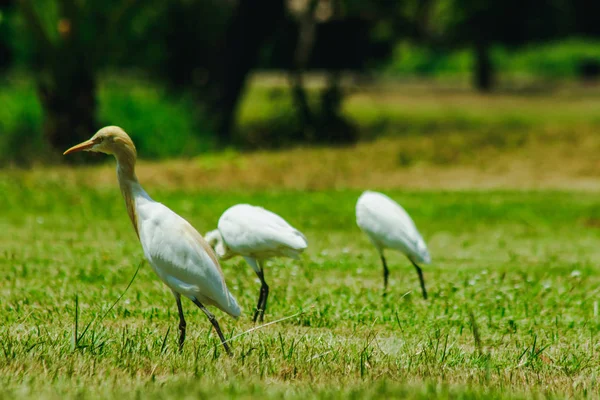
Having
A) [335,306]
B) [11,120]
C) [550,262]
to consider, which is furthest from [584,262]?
[11,120]

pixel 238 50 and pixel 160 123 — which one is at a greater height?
pixel 238 50

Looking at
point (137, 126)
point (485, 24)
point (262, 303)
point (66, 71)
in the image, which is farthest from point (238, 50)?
point (485, 24)

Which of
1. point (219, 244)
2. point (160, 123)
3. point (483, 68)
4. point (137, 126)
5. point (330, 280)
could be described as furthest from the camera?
point (483, 68)

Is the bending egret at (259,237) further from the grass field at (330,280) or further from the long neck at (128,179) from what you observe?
the long neck at (128,179)

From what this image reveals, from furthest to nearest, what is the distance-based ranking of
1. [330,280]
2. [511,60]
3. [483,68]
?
[511,60] < [483,68] < [330,280]

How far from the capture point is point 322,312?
6766mm

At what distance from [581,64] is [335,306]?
40665 millimetres

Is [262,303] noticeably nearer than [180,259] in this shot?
No

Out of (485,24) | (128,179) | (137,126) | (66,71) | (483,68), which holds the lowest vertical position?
(128,179)

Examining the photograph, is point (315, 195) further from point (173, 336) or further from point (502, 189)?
point (173, 336)

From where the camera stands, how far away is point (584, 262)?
9695mm

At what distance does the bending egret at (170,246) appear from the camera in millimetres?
5422

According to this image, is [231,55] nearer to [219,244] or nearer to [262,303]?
[219,244]

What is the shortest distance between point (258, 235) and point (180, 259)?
1.30 meters
